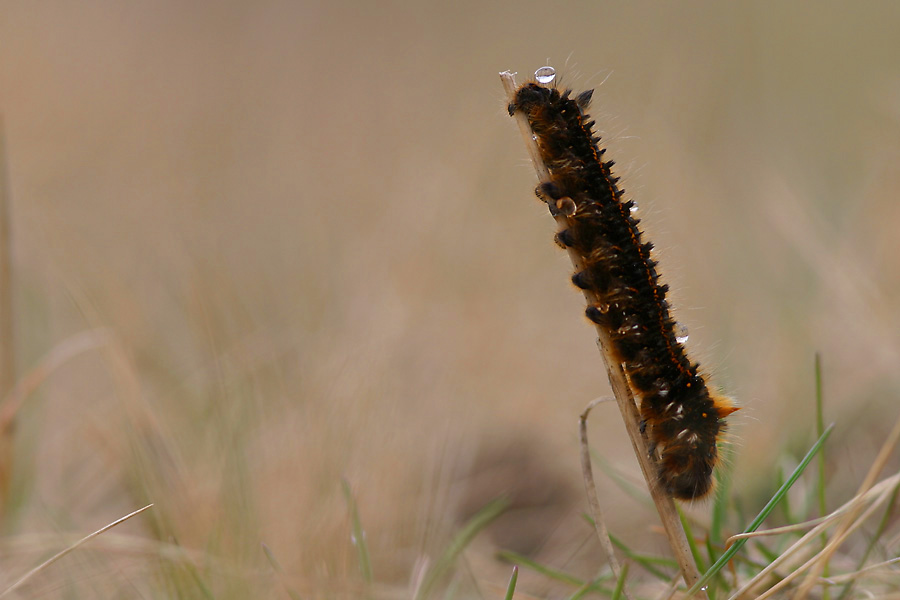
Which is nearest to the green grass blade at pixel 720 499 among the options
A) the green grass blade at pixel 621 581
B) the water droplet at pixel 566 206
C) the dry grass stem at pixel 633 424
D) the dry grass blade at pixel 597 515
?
the dry grass stem at pixel 633 424

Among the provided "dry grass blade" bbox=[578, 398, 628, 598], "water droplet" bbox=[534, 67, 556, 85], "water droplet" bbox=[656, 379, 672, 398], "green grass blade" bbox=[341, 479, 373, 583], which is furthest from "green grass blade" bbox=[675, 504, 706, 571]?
"water droplet" bbox=[534, 67, 556, 85]

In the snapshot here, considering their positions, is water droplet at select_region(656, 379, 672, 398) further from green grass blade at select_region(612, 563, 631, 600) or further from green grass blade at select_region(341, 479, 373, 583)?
green grass blade at select_region(341, 479, 373, 583)

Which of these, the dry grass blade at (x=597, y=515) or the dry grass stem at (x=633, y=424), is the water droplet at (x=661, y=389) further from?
the dry grass blade at (x=597, y=515)

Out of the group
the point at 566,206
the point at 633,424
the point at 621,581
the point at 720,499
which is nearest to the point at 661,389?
the point at 633,424

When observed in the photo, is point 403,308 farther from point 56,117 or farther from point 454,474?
point 56,117

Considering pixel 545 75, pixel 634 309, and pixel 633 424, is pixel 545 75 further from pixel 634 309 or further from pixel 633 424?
pixel 633 424
